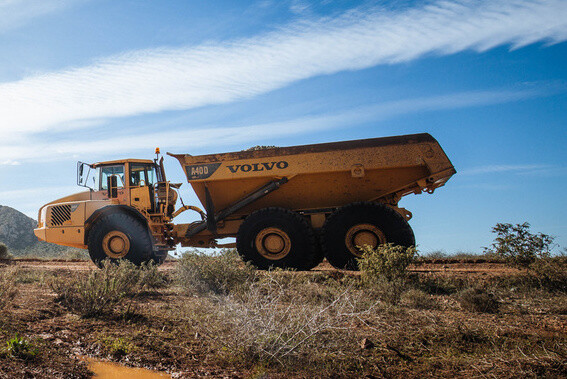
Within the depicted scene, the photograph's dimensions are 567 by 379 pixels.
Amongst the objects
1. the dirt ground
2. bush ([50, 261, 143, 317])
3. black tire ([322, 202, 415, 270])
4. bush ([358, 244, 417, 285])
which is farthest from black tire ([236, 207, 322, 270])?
bush ([50, 261, 143, 317])

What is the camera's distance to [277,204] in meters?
11.4

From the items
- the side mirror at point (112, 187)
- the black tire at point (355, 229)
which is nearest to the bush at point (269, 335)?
the black tire at point (355, 229)

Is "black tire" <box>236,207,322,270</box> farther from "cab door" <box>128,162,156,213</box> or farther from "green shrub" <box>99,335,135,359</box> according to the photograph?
"green shrub" <box>99,335,135,359</box>

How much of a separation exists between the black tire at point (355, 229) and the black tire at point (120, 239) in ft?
15.7

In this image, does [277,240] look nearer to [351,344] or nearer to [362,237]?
[362,237]

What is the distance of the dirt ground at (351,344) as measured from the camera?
390 centimetres

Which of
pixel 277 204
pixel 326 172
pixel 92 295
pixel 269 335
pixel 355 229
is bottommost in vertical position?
pixel 269 335

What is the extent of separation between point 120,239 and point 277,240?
4.34 m

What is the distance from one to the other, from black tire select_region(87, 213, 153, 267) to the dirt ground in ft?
16.9

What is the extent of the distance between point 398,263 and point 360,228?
7.41 feet

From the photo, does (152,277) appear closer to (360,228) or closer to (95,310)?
(95,310)

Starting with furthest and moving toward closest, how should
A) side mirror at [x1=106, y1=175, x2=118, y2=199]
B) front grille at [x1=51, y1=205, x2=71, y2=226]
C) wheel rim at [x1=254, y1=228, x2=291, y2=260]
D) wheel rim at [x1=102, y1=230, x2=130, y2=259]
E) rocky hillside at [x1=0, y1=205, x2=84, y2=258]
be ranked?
rocky hillside at [x1=0, y1=205, x2=84, y2=258] < front grille at [x1=51, y1=205, x2=71, y2=226] < side mirror at [x1=106, y1=175, x2=118, y2=199] < wheel rim at [x1=102, y1=230, x2=130, y2=259] < wheel rim at [x1=254, y1=228, x2=291, y2=260]

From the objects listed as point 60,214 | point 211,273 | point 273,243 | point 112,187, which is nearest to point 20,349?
point 211,273

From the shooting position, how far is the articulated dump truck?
10352mm
